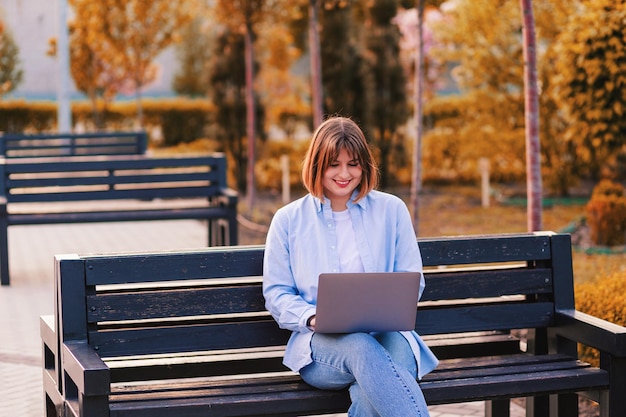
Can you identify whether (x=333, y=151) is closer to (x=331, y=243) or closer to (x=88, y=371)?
(x=331, y=243)

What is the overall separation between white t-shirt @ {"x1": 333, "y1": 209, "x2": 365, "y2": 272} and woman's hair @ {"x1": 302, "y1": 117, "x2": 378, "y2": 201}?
10cm

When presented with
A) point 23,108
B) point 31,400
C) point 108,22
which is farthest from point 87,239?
point 23,108

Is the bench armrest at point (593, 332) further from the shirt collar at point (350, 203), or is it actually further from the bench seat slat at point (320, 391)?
the shirt collar at point (350, 203)

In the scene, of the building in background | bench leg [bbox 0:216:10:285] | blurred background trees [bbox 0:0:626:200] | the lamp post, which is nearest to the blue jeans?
bench leg [bbox 0:216:10:285]

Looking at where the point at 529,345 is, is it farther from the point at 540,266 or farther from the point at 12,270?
the point at 12,270

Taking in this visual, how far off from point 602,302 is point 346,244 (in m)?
2.26

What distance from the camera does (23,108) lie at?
94.1 ft

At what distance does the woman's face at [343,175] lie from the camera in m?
4.65

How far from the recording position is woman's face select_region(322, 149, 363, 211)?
183 inches

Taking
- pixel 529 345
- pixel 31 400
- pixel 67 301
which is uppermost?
pixel 67 301

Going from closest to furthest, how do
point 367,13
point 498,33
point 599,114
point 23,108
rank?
point 599,114, point 498,33, point 367,13, point 23,108

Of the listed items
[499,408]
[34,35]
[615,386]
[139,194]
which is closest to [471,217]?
[139,194]

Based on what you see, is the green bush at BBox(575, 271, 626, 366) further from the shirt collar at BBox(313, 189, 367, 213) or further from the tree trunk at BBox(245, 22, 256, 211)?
the tree trunk at BBox(245, 22, 256, 211)

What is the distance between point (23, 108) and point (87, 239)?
1648 cm
